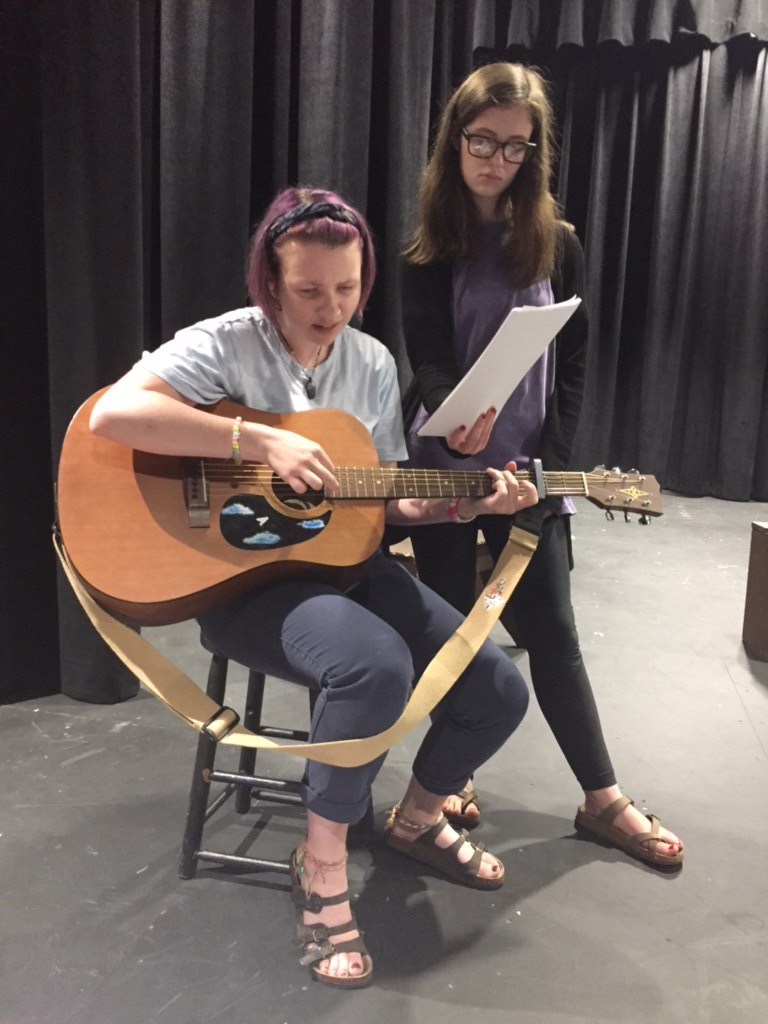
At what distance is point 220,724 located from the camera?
52.1 inches

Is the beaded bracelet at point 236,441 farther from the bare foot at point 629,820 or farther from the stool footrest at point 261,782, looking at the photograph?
the bare foot at point 629,820

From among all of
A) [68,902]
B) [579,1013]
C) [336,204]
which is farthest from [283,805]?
[336,204]

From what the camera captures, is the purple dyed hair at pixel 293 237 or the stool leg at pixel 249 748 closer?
the purple dyed hair at pixel 293 237

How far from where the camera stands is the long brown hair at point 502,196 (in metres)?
1.37

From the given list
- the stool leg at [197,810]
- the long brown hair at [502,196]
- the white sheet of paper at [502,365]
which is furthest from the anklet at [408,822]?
the long brown hair at [502,196]

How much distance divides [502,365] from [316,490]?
1.16 feet

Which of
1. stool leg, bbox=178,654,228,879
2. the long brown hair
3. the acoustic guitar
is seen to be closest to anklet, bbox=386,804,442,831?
stool leg, bbox=178,654,228,879

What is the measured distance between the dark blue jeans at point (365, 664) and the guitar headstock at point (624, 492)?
0.36 m

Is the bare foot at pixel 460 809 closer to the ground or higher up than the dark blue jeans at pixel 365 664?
closer to the ground

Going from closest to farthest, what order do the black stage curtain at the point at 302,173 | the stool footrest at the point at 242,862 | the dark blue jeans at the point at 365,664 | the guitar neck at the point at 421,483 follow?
the dark blue jeans at the point at 365,664 → the guitar neck at the point at 421,483 → the stool footrest at the point at 242,862 → the black stage curtain at the point at 302,173

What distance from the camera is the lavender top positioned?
1.48m

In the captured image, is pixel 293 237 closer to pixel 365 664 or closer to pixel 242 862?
pixel 365 664

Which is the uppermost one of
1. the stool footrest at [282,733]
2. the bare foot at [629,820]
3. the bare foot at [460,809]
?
the stool footrest at [282,733]

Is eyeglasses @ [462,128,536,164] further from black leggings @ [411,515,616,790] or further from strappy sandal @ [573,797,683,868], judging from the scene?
strappy sandal @ [573,797,683,868]
